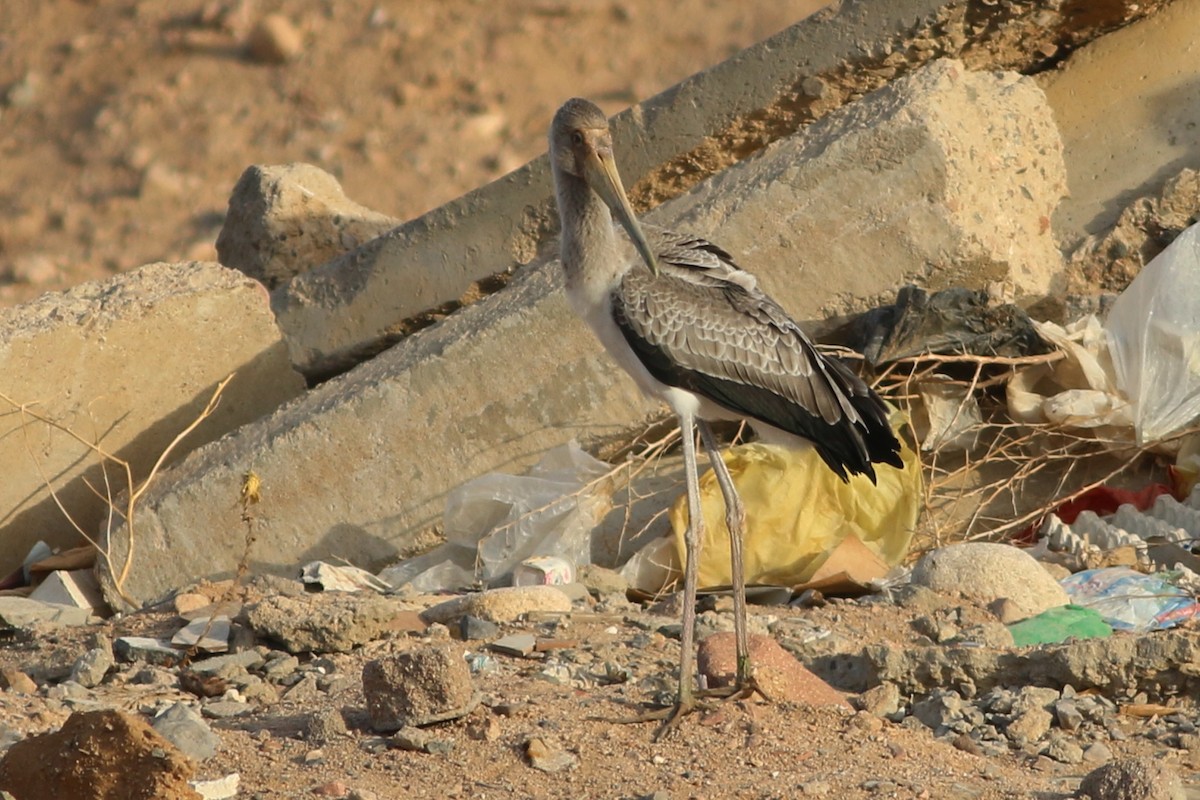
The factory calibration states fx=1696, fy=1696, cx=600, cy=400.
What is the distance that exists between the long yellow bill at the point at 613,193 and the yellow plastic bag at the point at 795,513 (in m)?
1.45

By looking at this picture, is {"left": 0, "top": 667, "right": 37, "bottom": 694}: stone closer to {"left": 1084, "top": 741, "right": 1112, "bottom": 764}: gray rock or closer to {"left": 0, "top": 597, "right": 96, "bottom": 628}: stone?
{"left": 0, "top": 597, "right": 96, "bottom": 628}: stone

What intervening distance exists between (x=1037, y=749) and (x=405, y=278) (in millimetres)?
4152

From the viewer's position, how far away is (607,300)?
4598 mm

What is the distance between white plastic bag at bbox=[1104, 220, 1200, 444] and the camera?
19.2 ft

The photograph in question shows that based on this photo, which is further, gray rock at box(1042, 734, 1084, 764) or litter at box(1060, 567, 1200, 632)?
litter at box(1060, 567, 1200, 632)

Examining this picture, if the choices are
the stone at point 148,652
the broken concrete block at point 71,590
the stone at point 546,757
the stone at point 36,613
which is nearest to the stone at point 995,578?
the stone at point 546,757

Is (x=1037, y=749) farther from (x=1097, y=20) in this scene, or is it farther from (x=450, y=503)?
(x=1097, y=20)

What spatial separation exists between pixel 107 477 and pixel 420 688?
332cm

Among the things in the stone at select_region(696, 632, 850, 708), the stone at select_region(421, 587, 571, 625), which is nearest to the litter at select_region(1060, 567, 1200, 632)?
the stone at select_region(696, 632, 850, 708)

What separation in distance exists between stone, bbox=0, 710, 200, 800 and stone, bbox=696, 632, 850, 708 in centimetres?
148

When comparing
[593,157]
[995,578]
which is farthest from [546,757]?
[995,578]

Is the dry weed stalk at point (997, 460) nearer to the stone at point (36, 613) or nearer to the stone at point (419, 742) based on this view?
the stone at point (419, 742)

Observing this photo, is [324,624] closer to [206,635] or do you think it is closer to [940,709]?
[206,635]

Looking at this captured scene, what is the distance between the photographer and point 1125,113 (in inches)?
268
